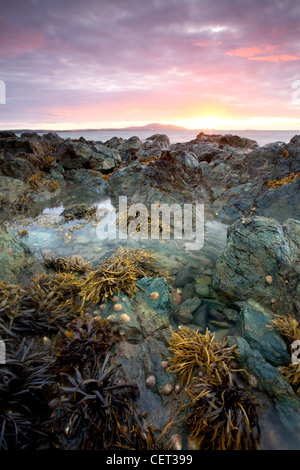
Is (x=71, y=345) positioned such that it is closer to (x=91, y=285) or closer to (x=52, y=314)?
(x=52, y=314)

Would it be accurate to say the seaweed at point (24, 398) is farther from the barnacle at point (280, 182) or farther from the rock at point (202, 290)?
the barnacle at point (280, 182)

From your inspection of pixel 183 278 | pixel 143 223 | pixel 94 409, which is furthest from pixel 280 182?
pixel 94 409

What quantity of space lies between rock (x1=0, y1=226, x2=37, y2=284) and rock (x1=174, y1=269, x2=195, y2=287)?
3239mm

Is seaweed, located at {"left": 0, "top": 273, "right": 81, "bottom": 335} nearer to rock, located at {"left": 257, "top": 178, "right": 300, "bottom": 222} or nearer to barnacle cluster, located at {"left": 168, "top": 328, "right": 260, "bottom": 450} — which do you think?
barnacle cluster, located at {"left": 168, "top": 328, "right": 260, "bottom": 450}

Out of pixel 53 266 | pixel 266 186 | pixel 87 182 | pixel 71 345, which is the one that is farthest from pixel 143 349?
pixel 87 182

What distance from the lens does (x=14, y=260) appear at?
188 inches

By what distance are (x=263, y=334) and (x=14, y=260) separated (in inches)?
193

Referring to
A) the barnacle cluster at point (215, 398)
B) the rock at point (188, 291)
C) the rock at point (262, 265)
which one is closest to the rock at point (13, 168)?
the rock at point (188, 291)

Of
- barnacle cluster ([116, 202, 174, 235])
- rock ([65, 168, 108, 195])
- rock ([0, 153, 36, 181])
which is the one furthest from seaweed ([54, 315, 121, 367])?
rock ([0, 153, 36, 181])

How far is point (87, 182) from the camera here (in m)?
15.2

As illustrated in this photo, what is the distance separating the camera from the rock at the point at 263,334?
2.95 meters

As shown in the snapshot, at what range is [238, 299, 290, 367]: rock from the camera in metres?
2.95

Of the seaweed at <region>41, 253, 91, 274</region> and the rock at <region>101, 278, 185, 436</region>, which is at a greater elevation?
the seaweed at <region>41, 253, 91, 274</region>

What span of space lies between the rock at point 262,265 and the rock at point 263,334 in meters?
0.48
